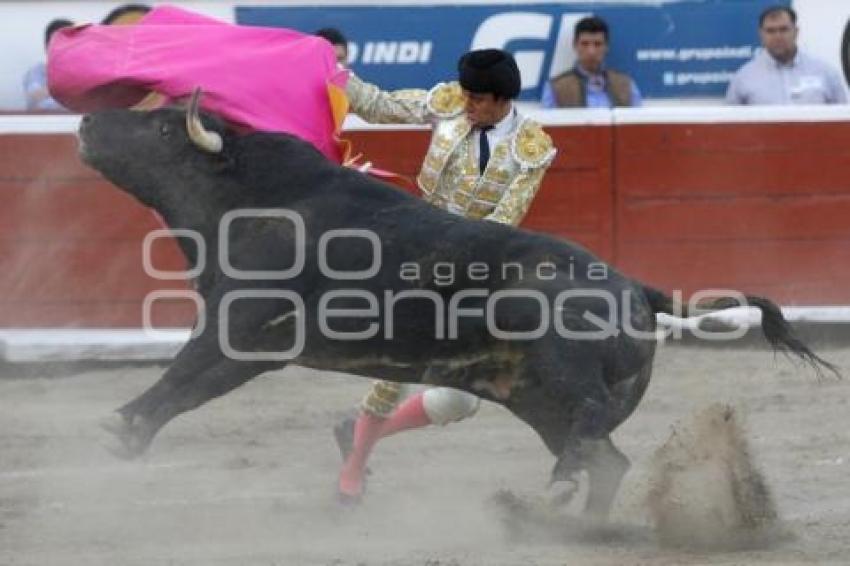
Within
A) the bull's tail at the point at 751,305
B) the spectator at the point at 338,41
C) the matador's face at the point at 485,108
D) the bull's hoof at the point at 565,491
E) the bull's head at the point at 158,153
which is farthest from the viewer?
the spectator at the point at 338,41

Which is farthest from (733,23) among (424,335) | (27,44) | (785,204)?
(424,335)

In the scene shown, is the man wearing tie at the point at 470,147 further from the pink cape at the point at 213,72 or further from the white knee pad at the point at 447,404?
the pink cape at the point at 213,72

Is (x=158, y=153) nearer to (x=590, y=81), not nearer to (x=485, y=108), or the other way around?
(x=485, y=108)

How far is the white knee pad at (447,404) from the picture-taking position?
523 centimetres

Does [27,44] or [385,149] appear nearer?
[385,149]

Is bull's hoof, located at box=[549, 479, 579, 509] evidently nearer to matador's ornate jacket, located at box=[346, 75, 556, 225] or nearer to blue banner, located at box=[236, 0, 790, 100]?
matador's ornate jacket, located at box=[346, 75, 556, 225]

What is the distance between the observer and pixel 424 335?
4688 mm

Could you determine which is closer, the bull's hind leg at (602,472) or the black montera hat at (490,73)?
the bull's hind leg at (602,472)

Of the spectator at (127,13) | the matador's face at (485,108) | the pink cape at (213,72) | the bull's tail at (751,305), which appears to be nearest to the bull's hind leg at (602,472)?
the bull's tail at (751,305)

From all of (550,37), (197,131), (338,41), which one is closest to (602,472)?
(197,131)

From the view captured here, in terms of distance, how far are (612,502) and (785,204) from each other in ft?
11.3

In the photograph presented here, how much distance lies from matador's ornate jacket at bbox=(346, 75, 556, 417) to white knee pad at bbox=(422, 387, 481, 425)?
456 millimetres

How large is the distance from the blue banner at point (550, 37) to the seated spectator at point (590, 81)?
1.03 feet

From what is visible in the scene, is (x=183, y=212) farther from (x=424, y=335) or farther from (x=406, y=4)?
(x=406, y=4)
